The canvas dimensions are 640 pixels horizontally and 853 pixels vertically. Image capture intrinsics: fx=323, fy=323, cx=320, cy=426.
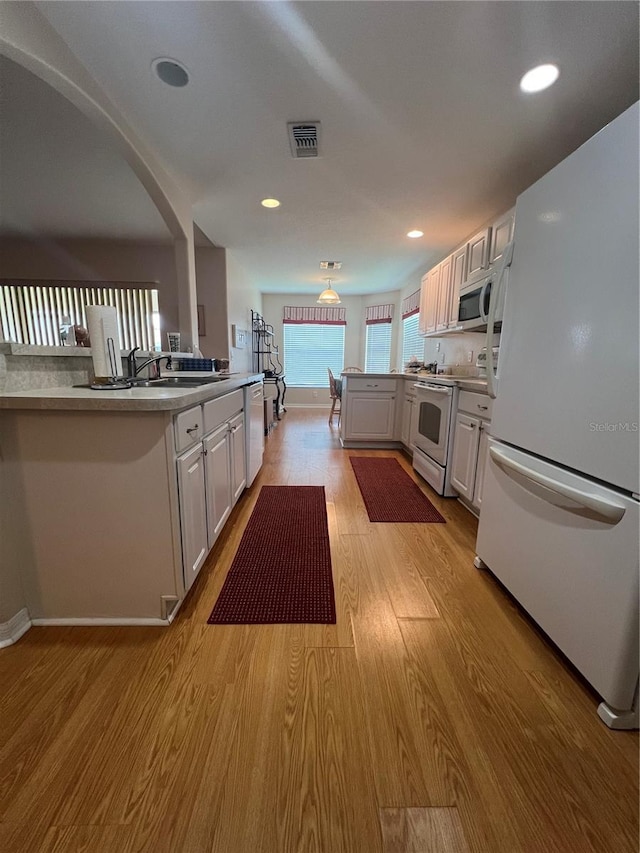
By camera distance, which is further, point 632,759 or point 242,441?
point 242,441

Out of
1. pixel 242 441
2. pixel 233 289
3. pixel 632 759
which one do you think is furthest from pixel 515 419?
pixel 233 289

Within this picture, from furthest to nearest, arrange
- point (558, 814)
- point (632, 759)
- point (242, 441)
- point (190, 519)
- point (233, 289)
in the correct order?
point (233, 289) → point (242, 441) → point (190, 519) → point (632, 759) → point (558, 814)

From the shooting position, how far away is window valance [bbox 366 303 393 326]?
249 inches

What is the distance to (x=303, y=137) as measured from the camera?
6.49ft

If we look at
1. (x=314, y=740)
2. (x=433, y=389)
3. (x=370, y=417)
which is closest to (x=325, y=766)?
(x=314, y=740)

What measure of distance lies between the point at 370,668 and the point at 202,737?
1.85 ft

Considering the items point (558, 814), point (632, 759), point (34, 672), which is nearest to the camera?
point (558, 814)

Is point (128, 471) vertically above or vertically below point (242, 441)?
above

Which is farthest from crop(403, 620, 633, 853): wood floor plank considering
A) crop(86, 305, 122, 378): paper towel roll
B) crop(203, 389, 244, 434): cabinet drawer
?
crop(86, 305, 122, 378): paper towel roll

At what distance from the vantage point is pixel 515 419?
1.39 metres

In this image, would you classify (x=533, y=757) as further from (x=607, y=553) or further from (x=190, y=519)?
(x=190, y=519)

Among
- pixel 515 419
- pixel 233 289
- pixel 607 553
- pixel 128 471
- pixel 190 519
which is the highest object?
pixel 233 289

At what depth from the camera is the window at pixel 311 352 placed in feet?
23.2

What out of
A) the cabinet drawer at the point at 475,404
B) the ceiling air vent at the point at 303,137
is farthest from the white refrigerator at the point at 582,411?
the ceiling air vent at the point at 303,137
